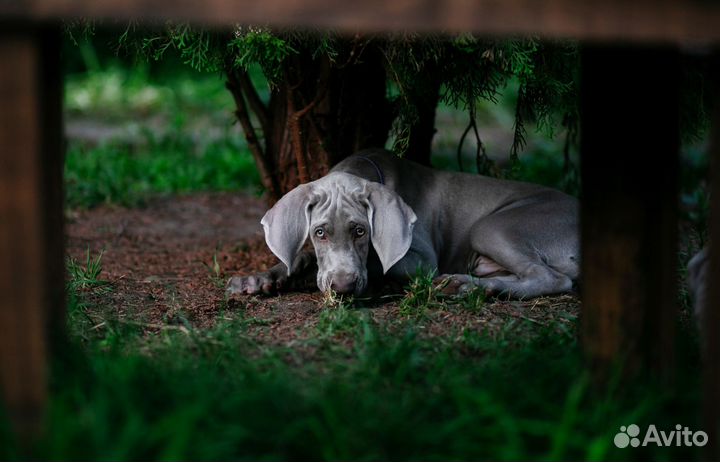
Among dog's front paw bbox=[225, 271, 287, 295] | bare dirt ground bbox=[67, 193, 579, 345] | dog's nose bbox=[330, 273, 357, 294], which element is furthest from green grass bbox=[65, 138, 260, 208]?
dog's nose bbox=[330, 273, 357, 294]

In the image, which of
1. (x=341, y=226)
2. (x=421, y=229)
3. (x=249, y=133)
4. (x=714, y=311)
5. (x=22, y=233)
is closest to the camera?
(x=22, y=233)

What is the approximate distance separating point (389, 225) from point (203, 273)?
1.25 meters

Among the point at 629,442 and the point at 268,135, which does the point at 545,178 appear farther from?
the point at 629,442

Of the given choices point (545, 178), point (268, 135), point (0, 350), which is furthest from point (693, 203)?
point (0, 350)

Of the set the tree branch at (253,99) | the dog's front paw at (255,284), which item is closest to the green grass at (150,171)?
the tree branch at (253,99)

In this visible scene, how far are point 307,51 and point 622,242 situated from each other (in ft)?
8.80

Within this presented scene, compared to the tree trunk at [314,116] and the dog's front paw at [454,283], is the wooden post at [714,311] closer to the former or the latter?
the dog's front paw at [454,283]

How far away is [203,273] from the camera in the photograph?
5398 millimetres

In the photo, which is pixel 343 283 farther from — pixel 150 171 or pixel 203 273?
pixel 150 171

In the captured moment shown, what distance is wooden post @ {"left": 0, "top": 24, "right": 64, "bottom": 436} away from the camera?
2.50 meters

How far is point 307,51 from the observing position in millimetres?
5273

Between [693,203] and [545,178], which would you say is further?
[545,178]

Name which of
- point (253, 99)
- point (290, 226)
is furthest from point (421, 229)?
point (253, 99)

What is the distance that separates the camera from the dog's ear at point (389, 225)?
464 cm
